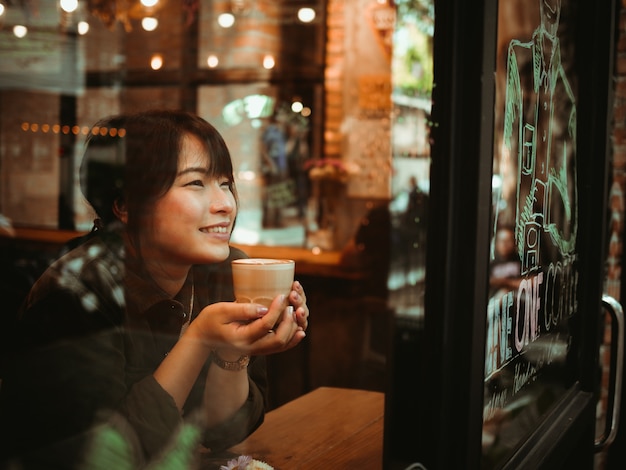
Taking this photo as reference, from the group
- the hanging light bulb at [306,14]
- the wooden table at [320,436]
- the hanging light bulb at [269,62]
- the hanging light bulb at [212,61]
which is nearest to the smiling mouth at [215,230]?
the wooden table at [320,436]

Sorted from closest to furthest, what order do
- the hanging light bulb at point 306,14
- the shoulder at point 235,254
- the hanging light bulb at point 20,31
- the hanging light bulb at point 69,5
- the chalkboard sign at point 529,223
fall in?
the shoulder at point 235,254, the chalkboard sign at point 529,223, the hanging light bulb at point 20,31, the hanging light bulb at point 69,5, the hanging light bulb at point 306,14

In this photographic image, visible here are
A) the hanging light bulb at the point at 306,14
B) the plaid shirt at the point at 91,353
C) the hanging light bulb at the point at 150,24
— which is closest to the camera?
the plaid shirt at the point at 91,353

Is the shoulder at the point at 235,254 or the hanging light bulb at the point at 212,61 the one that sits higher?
the hanging light bulb at the point at 212,61

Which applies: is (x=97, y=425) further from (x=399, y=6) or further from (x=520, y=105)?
(x=399, y=6)

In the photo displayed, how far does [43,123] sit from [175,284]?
83cm

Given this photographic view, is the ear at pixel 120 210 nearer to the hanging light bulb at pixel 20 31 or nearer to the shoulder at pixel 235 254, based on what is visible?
the shoulder at pixel 235 254

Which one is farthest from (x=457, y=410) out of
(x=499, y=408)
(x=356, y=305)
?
(x=356, y=305)

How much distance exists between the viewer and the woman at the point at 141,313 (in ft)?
2.30

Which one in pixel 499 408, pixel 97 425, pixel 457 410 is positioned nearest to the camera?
pixel 97 425

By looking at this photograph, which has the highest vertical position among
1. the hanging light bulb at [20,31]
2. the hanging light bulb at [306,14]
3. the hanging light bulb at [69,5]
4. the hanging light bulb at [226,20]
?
the hanging light bulb at [306,14]

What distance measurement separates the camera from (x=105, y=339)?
718mm

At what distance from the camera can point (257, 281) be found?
2.57ft

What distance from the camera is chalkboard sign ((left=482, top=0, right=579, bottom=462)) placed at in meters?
1.31

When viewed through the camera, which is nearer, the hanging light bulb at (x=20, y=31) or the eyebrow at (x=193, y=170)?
the eyebrow at (x=193, y=170)
